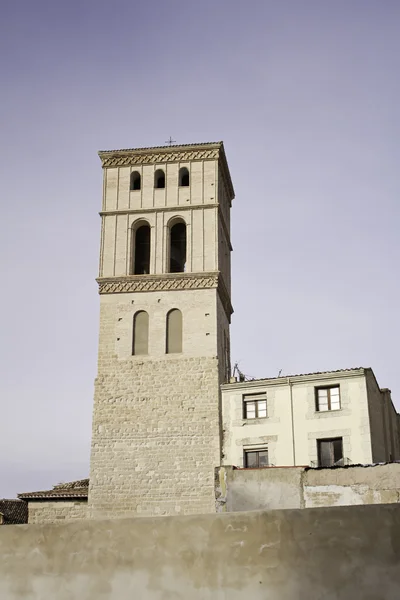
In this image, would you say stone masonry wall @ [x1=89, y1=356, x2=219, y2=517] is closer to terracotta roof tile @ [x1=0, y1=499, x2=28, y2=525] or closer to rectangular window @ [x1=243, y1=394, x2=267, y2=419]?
rectangular window @ [x1=243, y1=394, x2=267, y2=419]

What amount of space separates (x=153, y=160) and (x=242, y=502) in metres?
17.2

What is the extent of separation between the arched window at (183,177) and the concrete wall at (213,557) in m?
29.4

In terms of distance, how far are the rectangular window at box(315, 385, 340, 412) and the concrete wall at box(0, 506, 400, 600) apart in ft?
72.1

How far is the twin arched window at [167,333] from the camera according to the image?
3350 cm

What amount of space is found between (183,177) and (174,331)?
786 cm

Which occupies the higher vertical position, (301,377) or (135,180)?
(135,180)

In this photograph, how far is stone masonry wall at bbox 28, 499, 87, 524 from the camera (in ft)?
108

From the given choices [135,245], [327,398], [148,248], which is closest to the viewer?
[327,398]

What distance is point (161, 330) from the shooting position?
1323 inches

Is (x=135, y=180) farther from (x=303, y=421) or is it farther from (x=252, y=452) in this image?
(x=303, y=421)

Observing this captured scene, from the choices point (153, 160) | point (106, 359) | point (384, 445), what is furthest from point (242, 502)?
point (153, 160)

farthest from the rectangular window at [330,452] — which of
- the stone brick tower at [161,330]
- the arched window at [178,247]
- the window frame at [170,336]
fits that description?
the arched window at [178,247]

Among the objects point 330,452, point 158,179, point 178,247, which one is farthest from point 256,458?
point 158,179

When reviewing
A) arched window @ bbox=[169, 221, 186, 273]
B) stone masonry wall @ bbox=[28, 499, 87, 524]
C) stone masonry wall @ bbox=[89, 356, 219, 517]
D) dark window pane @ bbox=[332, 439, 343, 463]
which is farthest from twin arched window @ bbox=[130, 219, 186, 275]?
dark window pane @ bbox=[332, 439, 343, 463]
